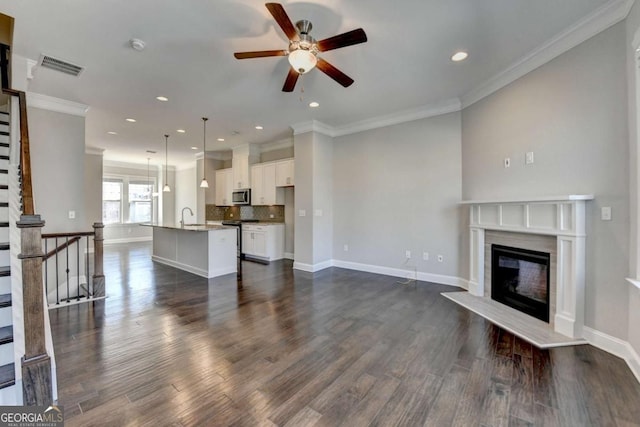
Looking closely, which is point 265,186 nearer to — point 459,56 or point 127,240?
point 459,56

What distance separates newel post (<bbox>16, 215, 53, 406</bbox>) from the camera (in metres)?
1.72

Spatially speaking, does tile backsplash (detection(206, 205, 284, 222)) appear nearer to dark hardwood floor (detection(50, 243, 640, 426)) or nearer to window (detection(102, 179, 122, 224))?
dark hardwood floor (detection(50, 243, 640, 426))

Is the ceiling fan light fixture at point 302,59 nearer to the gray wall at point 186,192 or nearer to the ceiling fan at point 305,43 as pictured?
the ceiling fan at point 305,43

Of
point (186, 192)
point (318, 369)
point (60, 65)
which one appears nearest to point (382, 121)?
point (318, 369)

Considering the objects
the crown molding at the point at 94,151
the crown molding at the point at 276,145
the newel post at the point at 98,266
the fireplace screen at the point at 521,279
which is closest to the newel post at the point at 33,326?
the newel post at the point at 98,266

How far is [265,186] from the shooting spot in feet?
22.5

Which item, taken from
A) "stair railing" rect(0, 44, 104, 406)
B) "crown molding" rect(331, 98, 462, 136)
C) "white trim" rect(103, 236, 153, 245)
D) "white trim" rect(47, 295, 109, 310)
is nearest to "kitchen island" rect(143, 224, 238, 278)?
"white trim" rect(47, 295, 109, 310)

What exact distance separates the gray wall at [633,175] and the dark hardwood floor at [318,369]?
0.34 metres

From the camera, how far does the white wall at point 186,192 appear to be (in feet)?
32.6

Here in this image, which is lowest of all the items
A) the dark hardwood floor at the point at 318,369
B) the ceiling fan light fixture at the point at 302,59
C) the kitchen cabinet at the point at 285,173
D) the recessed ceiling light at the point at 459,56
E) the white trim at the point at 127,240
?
the dark hardwood floor at the point at 318,369

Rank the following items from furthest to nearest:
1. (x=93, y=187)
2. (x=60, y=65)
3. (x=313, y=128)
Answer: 1. (x=93, y=187)
2. (x=313, y=128)
3. (x=60, y=65)

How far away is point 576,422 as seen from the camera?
5.31 ft

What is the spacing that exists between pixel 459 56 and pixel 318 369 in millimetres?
3484

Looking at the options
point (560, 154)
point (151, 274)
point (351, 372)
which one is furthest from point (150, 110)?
point (560, 154)
